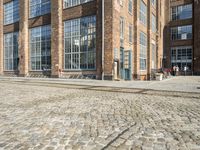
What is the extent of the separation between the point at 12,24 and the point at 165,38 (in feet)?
102

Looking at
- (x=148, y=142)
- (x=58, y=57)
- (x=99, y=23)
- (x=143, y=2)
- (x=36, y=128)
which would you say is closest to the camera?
(x=148, y=142)

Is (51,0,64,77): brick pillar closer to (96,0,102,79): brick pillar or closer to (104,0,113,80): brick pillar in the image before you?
(96,0,102,79): brick pillar

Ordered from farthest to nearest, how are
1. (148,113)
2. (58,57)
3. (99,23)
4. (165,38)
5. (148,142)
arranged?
1. (165,38)
2. (58,57)
3. (99,23)
4. (148,113)
5. (148,142)

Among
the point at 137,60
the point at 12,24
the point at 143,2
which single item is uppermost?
the point at 143,2

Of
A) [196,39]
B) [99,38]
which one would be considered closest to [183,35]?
[196,39]

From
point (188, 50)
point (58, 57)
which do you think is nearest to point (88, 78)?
point (58, 57)

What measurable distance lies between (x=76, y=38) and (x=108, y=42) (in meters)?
4.63

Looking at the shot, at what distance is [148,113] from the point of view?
5910 mm

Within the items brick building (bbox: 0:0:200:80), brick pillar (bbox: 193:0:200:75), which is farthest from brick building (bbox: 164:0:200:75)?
brick building (bbox: 0:0:200:80)

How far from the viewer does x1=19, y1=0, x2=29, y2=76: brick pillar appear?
26.9m

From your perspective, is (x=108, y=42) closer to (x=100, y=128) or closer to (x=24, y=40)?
(x=24, y=40)

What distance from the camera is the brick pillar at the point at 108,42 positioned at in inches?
748

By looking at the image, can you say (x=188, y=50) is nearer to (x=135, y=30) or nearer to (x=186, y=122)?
(x=135, y=30)

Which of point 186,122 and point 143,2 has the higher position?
point 143,2
